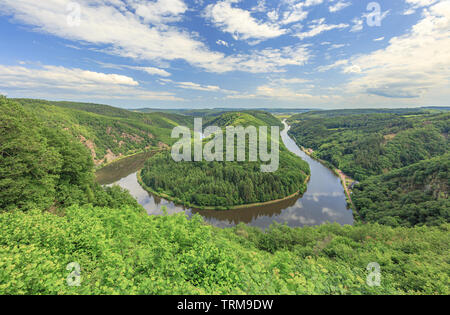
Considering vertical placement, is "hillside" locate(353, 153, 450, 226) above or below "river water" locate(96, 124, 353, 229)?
above

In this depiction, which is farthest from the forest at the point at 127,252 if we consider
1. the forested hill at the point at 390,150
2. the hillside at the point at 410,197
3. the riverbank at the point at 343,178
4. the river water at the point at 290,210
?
the forested hill at the point at 390,150

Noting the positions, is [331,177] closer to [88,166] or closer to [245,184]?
[245,184]

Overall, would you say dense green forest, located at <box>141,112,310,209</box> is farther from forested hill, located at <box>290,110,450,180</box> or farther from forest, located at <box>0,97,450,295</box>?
forest, located at <box>0,97,450,295</box>

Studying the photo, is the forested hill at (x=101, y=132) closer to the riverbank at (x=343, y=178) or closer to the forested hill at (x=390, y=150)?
the riverbank at (x=343, y=178)

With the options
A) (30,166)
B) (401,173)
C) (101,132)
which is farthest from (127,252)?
(101,132)

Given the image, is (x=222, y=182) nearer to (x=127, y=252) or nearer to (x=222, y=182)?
(x=222, y=182)

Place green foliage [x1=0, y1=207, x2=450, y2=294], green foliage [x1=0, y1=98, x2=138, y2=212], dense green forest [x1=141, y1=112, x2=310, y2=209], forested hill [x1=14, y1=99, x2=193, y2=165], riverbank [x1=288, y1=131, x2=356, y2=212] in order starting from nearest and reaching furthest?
green foliage [x1=0, y1=207, x2=450, y2=294] < green foliage [x1=0, y1=98, x2=138, y2=212] < dense green forest [x1=141, y1=112, x2=310, y2=209] < riverbank [x1=288, y1=131, x2=356, y2=212] < forested hill [x1=14, y1=99, x2=193, y2=165]

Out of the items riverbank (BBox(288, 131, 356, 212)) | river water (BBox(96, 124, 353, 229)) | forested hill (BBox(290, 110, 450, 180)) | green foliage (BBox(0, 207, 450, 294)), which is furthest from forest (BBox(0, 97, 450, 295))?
forested hill (BBox(290, 110, 450, 180))
